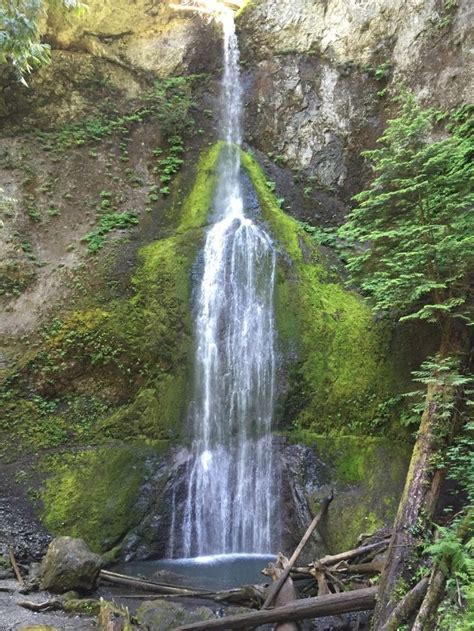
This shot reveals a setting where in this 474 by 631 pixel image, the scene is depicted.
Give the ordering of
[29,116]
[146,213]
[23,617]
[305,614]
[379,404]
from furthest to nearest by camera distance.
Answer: [29,116] < [146,213] < [379,404] < [23,617] < [305,614]

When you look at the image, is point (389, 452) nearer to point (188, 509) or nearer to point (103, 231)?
point (188, 509)

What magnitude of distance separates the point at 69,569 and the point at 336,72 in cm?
1600

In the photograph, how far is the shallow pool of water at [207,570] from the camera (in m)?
8.02

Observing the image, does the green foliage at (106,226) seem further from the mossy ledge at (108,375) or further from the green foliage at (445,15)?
the green foliage at (445,15)

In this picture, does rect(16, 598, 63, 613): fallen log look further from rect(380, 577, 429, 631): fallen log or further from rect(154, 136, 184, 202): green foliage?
rect(154, 136, 184, 202): green foliage

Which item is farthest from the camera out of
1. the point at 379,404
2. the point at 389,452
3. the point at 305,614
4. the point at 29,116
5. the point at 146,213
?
the point at 29,116

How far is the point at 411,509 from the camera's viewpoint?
6188 millimetres

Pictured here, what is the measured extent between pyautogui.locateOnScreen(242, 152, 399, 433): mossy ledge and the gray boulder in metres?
4.65

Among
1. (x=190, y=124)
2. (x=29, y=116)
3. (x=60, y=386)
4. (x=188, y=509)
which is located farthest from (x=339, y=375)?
(x=29, y=116)

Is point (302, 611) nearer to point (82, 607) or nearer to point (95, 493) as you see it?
point (82, 607)

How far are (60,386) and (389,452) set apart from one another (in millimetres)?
6729

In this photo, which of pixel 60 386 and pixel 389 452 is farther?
pixel 60 386

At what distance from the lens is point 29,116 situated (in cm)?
1664

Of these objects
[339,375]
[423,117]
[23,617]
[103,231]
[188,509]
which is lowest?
[23,617]
